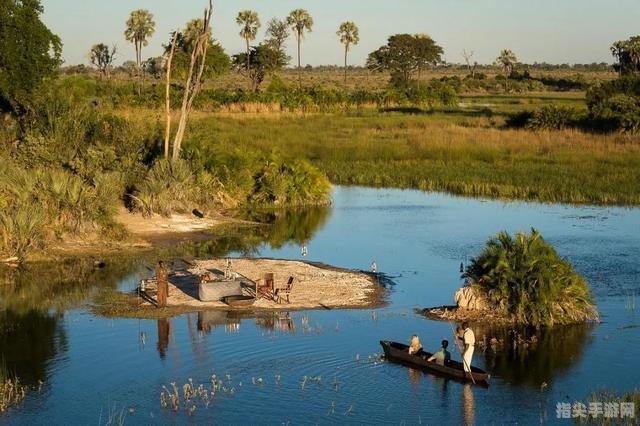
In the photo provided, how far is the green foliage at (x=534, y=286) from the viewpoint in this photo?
2297cm

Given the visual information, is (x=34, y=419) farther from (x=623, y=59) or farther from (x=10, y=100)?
(x=623, y=59)

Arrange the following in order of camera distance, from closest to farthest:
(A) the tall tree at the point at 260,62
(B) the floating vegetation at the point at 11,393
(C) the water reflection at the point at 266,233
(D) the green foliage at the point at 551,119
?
1. (B) the floating vegetation at the point at 11,393
2. (C) the water reflection at the point at 266,233
3. (D) the green foliage at the point at 551,119
4. (A) the tall tree at the point at 260,62

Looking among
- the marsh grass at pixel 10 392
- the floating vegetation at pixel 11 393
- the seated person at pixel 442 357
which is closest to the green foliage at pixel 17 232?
the marsh grass at pixel 10 392

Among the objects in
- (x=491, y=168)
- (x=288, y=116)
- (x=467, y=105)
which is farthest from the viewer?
(x=467, y=105)

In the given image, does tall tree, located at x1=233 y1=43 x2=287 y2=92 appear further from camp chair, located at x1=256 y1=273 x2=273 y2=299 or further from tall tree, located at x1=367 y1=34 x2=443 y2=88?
camp chair, located at x1=256 y1=273 x2=273 y2=299

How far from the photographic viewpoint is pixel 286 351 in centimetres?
2056

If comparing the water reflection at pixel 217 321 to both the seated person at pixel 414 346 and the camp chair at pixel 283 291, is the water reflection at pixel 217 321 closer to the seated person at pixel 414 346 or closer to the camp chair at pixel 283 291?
the camp chair at pixel 283 291

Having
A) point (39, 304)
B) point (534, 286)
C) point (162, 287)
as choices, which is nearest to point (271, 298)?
point (162, 287)

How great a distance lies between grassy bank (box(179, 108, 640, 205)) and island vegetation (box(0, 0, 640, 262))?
11 centimetres

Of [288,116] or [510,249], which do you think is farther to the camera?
[288,116]

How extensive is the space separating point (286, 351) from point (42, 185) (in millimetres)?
15718

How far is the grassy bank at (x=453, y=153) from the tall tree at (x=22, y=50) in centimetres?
754

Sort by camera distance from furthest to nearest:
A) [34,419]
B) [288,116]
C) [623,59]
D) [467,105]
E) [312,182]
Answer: [623,59]
[467,105]
[288,116]
[312,182]
[34,419]

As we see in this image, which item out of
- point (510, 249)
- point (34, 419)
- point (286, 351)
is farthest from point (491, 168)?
point (34, 419)
